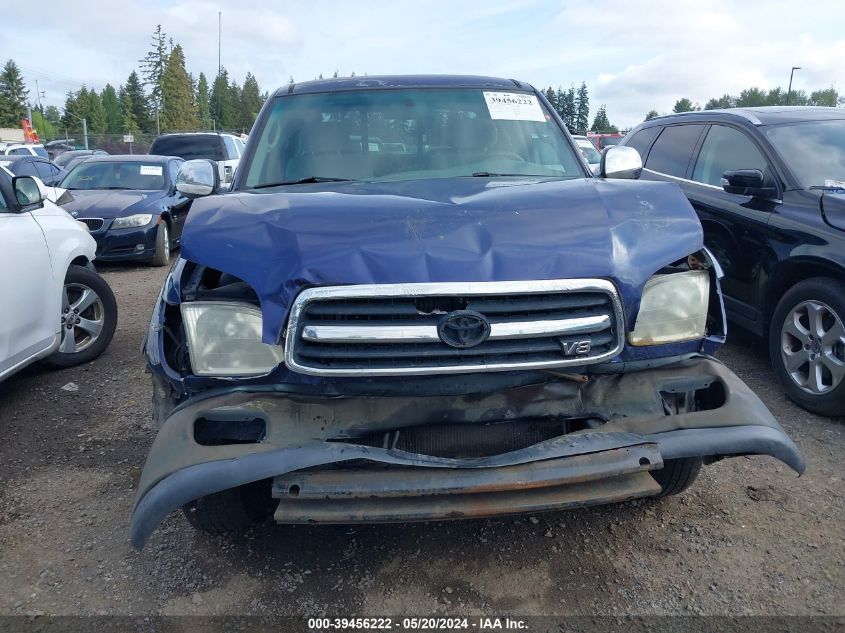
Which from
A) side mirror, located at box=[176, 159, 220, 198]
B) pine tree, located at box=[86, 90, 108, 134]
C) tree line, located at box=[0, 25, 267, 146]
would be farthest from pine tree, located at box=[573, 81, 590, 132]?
side mirror, located at box=[176, 159, 220, 198]

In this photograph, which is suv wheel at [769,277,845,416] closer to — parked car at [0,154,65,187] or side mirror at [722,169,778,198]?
side mirror at [722,169,778,198]

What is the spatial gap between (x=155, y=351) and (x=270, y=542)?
39.6 inches

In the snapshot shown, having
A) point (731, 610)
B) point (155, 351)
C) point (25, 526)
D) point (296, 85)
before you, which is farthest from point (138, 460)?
point (731, 610)

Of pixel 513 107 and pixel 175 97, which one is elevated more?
pixel 175 97

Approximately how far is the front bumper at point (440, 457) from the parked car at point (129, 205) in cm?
787

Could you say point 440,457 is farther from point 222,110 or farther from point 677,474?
point 222,110

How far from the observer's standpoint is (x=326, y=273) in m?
2.29

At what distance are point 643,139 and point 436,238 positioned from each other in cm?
515

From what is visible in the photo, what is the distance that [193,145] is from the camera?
15.2 m

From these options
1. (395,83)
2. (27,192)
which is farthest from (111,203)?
(395,83)

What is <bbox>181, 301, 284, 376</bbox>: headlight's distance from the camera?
94.3 inches

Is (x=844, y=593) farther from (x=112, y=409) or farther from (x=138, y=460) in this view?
(x=112, y=409)

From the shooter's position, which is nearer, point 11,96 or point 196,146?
point 196,146

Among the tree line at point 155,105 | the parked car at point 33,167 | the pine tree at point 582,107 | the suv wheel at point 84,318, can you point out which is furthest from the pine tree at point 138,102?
the suv wheel at point 84,318
